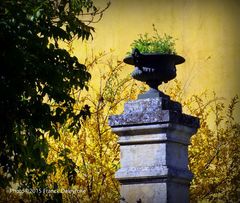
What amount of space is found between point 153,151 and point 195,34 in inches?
323

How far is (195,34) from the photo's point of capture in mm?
17406

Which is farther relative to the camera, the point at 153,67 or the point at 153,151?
the point at 153,67

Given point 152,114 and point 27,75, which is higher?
point 27,75

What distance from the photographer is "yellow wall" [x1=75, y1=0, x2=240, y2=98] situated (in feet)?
55.9

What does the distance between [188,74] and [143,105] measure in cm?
771

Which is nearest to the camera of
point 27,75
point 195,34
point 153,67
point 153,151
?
point 153,151

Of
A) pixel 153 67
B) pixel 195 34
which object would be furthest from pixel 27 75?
pixel 195 34

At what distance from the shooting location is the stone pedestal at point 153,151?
9.42 meters

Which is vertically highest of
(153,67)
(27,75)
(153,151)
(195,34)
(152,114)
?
(195,34)

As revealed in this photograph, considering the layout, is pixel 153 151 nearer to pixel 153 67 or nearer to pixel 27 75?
pixel 153 67

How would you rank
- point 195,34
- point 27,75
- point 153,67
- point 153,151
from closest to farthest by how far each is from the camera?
point 153,151
point 27,75
point 153,67
point 195,34

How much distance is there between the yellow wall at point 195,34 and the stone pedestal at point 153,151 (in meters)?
7.30

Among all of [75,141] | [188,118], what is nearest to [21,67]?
[188,118]

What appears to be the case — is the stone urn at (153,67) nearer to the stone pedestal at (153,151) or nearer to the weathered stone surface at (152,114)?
the weathered stone surface at (152,114)
